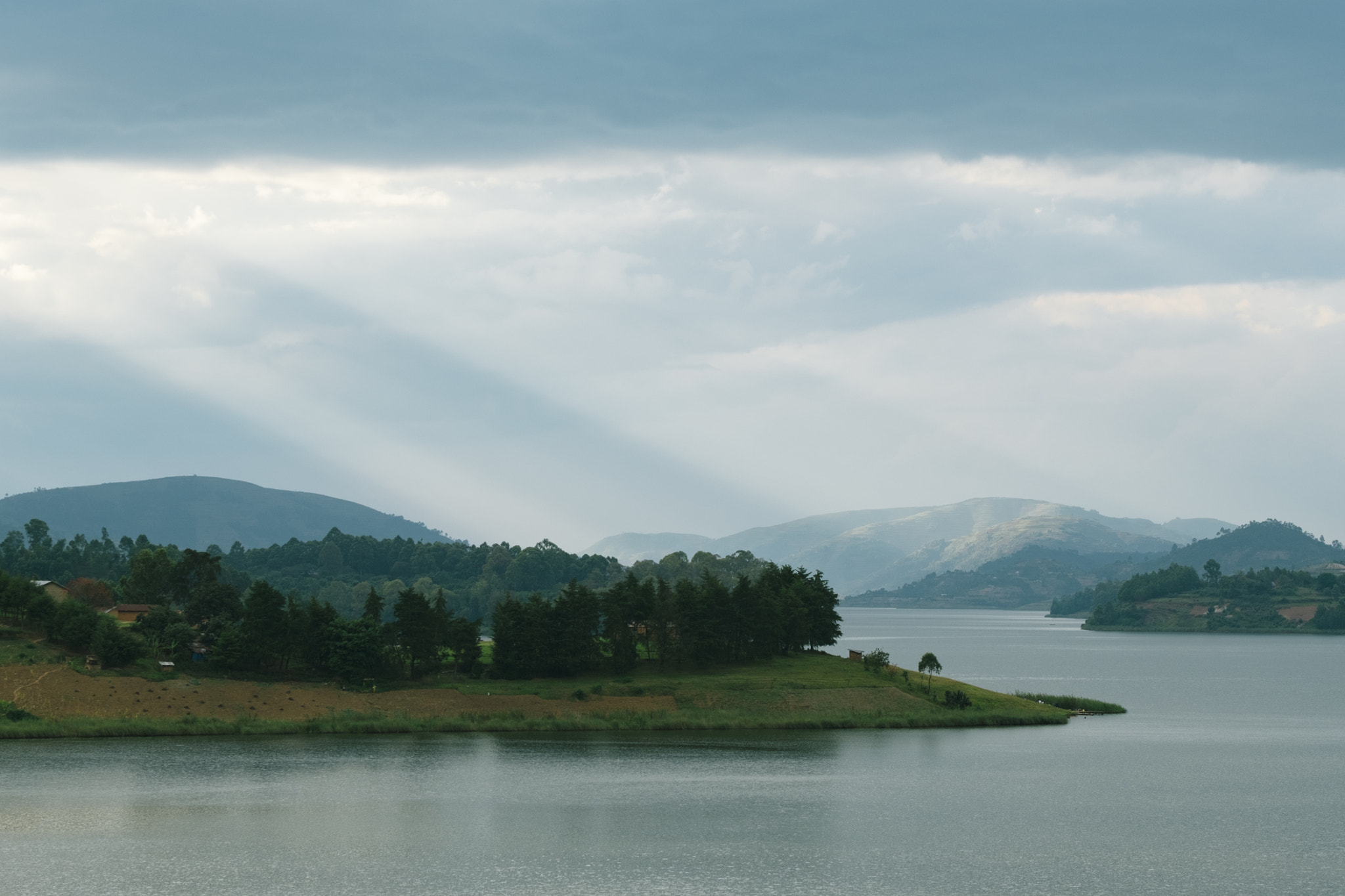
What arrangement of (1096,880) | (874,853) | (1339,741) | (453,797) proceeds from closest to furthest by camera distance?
1. (1096,880)
2. (874,853)
3. (453,797)
4. (1339,741)

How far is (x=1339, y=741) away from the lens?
126188 mm

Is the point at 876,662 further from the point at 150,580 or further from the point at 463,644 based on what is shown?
the point at 150,580

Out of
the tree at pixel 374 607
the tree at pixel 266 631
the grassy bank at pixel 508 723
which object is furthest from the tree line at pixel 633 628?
the tree at pixel 266 631

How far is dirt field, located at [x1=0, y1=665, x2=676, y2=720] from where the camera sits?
119 metres

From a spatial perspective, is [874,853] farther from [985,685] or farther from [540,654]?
[985,685]

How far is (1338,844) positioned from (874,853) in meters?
28.0

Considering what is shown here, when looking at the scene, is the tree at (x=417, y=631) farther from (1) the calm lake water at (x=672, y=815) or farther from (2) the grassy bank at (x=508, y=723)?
(1) the calm lake water at (x=672, y=815)

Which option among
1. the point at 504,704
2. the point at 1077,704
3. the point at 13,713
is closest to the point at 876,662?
the point at 1077,704

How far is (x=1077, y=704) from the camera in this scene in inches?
6029

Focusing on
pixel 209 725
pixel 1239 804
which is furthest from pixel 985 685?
pixel 209 725

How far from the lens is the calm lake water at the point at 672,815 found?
211ft

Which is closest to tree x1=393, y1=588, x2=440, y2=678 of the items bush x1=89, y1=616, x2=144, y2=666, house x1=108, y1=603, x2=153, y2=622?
bush x1=89, y1=616, x2=144, y2=666

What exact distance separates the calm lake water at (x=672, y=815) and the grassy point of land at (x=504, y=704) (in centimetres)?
550

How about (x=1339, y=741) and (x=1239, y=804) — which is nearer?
(x=1239, y=804)
